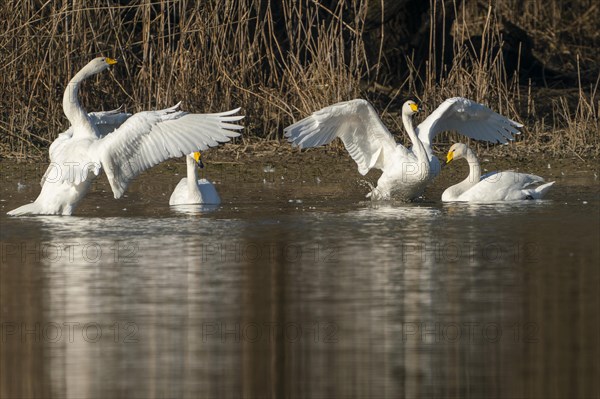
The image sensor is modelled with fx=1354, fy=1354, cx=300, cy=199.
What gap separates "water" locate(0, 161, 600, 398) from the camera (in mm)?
5680

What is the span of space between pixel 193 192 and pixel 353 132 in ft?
5.67

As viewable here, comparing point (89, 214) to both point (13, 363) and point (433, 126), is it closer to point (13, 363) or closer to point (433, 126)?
point (433, 126)

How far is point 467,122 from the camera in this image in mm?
13242

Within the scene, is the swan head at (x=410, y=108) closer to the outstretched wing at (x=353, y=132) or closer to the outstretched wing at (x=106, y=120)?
the outstretched wing at (x=353, y=132)

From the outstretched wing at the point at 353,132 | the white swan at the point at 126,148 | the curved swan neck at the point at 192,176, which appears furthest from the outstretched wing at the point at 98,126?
the outstretched wing at the point at 353,132

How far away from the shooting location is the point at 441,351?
20.0ft

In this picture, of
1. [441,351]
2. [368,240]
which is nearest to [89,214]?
[368,240]

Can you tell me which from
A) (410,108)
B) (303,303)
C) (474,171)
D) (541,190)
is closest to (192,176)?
(410,108)

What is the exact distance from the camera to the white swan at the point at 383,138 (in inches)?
465

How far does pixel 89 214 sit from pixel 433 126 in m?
3.39

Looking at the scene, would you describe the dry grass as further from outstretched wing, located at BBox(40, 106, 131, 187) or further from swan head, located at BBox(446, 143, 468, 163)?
outstretched wing, located at BBox(40, 106, 131, 187)

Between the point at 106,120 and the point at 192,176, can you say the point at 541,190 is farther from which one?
the point at 106,120

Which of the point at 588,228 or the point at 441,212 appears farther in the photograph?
the point at 441,212

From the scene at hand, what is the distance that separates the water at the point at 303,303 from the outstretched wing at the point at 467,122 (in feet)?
5.30
